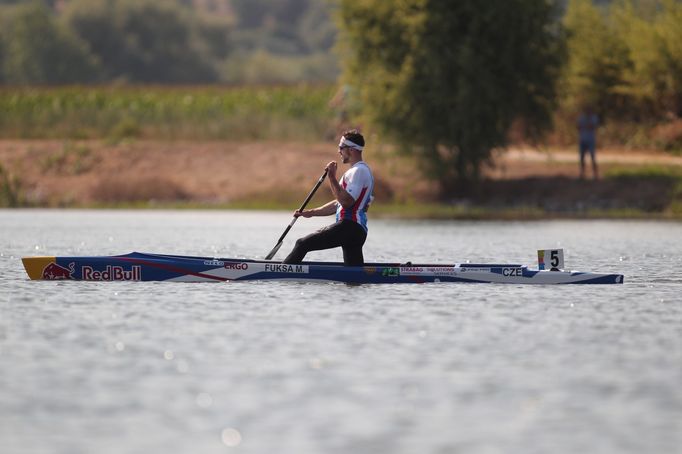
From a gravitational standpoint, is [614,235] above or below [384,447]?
above

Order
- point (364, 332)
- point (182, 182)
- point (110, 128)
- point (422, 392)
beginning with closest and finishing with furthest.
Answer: point (422, 392) → point (364, 332) → point (182, 182) → point (110, 128)

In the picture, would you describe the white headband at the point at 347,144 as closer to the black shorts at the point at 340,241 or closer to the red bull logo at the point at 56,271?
the black shorts at the point at 340,241

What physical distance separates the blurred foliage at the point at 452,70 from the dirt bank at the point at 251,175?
1530 millimetres

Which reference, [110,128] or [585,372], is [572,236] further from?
[110,128]

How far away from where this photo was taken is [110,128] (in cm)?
5472

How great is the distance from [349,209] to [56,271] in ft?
13.2

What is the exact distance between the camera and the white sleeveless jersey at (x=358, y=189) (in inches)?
760

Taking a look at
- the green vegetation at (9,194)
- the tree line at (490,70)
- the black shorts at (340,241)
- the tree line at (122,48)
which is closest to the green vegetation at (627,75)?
the tree line at (490,70)

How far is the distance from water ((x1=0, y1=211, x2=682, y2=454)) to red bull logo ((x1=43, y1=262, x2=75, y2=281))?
136 mm

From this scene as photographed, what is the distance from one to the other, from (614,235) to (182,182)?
19016 mm

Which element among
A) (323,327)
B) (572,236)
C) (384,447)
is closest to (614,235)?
(572,236)

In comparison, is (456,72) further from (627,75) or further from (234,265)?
(234,265)

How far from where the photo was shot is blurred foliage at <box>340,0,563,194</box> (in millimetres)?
42312

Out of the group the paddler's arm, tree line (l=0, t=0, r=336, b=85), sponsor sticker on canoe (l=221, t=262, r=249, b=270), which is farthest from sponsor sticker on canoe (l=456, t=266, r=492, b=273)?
tree line (l=0, t=0, r=336, b=85)
